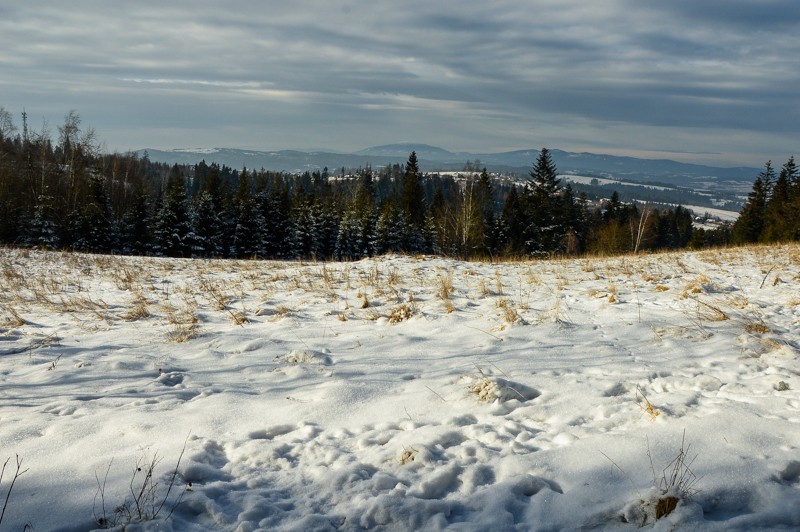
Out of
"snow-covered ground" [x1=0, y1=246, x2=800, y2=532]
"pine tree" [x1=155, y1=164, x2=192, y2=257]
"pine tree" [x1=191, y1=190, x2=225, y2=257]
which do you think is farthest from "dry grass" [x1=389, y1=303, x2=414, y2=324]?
"pine tree" [x1=191, y1=190, x2=225, y2=257]

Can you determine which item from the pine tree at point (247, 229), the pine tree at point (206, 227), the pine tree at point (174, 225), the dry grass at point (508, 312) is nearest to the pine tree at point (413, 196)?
the pine tree at point (247, 229)

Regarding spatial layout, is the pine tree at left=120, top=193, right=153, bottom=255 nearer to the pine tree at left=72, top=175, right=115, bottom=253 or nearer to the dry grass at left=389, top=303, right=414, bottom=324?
the pine tree at left=72, top=175, right=115, bottom=253

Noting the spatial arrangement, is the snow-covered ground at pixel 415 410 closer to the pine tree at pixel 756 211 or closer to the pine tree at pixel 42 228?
the pine tree at pixel 42 228

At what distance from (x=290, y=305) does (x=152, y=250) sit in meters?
42.3

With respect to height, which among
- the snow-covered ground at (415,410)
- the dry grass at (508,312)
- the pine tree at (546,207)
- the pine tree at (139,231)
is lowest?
the pine tree at (139,231)

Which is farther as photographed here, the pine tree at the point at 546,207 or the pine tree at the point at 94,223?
the pine tree at the point at 546,207

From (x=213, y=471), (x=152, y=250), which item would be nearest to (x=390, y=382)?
(x=213, y=471)

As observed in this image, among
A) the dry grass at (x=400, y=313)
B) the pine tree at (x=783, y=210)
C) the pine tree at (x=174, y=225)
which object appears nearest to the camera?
the dry grass at (x=400, y=313)

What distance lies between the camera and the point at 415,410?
12.6 feet

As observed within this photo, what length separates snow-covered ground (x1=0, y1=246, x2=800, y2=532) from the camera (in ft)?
8.43

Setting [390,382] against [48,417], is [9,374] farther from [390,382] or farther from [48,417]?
[390,382]

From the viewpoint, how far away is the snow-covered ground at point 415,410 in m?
2.57

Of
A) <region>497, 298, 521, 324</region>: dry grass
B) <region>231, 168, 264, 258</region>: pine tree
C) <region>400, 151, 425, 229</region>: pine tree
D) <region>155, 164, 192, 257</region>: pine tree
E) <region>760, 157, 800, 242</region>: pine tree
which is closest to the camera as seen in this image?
<region>497, 298, 521, 324</region>: dry grass

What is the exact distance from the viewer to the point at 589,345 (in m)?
4.97
